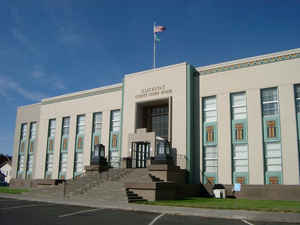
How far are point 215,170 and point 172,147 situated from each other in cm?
423

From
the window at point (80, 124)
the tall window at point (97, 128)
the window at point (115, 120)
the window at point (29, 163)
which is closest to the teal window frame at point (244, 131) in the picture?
the window at point (115, 120)

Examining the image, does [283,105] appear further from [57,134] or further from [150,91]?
[57,134]

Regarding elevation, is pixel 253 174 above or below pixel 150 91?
below

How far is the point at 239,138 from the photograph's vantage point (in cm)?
2580

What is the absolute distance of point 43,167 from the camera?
37719 mm

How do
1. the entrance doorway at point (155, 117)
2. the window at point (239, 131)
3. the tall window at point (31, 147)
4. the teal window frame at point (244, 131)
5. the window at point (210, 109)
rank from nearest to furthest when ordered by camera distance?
the teal window frame at point (244, 131) < the window at point (239, 131) < the window at point (210, 109) < the entrance doorway at point (155, 117) < the tall window at point (31, 147)

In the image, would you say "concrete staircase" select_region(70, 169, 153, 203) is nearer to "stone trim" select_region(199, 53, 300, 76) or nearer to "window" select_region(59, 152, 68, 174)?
"stone trim" select_region(199, 53, 300, 76)

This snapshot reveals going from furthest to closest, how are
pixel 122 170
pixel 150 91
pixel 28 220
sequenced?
1. pixel 150 91
2. pixel 122 170
3. pixel 28 220

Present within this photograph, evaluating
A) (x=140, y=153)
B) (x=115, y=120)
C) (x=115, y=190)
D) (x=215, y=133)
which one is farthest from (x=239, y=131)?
(x=115, y=120)

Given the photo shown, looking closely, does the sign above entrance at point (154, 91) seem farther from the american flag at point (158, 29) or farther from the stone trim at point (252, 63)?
the american flag at point (158, 29)

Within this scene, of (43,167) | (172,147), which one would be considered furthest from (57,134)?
(172,147)

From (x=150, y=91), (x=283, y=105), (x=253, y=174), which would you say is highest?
(x=150, y=91)

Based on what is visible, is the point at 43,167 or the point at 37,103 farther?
the point at 37,103

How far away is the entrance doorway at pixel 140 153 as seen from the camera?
2972cm
